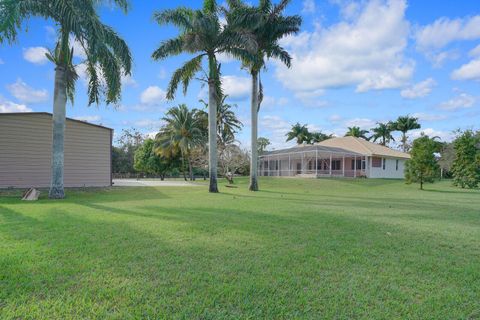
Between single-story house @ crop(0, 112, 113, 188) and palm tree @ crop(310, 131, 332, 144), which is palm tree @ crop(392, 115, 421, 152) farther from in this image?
single-story house @ crop(0, 112, 113, 188)

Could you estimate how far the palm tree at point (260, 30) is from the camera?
16.0 meters

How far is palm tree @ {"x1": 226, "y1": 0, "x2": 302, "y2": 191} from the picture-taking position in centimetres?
1600

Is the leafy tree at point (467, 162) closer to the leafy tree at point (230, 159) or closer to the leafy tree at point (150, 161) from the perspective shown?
the leafy tree at point (230, 159)

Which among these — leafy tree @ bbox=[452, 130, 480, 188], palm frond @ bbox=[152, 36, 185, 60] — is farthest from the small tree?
palm frond @ bbox=[152, 36, 185, 60]

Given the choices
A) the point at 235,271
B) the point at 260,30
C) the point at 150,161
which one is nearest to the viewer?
the point at 235,271

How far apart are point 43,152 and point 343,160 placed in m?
26.3

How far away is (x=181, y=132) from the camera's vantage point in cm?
3394

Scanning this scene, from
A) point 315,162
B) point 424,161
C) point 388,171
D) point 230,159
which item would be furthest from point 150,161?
point 424,161

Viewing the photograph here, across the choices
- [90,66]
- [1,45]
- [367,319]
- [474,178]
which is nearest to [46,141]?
[90,66]

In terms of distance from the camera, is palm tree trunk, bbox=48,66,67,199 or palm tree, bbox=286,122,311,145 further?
palm tree, bbox=286,122,311,145

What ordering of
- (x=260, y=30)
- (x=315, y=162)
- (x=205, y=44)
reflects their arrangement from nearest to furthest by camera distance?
(x=205, y=44) → (x=260, y=30) → (x=315, y=162)

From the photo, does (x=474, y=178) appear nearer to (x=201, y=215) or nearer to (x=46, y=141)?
(x=201, y=215)

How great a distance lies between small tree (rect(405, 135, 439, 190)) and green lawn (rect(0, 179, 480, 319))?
18.5 meters

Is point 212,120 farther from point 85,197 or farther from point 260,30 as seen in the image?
point 85,197
